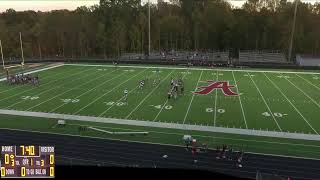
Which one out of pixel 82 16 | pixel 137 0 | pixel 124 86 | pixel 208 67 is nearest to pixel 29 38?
pixel 82 16

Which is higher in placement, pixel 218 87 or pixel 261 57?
pixel 261 57

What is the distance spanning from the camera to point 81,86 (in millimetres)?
38469

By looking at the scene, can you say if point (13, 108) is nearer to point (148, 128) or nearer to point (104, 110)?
point (104, 110)

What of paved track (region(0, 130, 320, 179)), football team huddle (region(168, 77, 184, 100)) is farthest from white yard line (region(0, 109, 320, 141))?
football team huddle (region(168, 77, 184, 100))

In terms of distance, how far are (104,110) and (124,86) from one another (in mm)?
9601

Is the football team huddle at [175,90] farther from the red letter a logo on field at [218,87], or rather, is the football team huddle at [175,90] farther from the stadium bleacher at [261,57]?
the stadium bleacher at [261,57]

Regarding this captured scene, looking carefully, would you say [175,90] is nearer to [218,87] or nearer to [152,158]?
[218,87]
